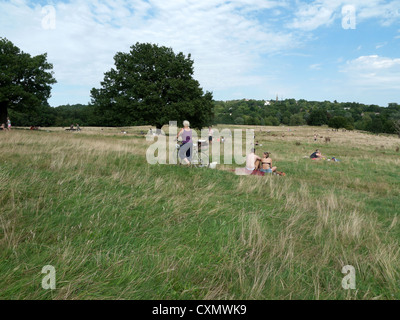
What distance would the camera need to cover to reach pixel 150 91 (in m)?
28.2

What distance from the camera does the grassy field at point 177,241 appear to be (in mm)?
2850

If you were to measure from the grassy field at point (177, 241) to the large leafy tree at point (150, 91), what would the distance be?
22.3 metres

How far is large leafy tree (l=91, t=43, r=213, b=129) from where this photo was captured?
28.3 metres

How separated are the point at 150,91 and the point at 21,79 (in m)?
16.8

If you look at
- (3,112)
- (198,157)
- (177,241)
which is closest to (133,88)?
(3,112)

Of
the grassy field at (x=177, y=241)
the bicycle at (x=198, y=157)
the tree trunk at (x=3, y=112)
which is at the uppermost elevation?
the tree trunk at (x=3, y=112)

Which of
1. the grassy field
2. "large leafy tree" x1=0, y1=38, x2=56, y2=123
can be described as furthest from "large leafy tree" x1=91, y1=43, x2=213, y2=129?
the grassy field

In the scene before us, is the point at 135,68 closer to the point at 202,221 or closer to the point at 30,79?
the point at 30,79

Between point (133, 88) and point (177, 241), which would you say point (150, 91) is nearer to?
point (133, 88)

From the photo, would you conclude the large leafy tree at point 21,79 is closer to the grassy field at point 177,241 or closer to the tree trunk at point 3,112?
the tree trunk at point 3,112

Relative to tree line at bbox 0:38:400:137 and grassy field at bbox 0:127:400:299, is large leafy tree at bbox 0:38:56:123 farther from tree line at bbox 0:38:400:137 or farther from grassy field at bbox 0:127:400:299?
grassy field at bbox 0:127:400:299

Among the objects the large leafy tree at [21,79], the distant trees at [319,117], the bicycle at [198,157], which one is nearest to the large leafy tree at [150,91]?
the large leafy tree at [21,79]

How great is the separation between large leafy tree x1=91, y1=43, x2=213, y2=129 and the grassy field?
2231 centimetres

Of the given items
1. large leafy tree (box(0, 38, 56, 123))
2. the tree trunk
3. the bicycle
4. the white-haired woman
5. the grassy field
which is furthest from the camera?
the tree trunk
